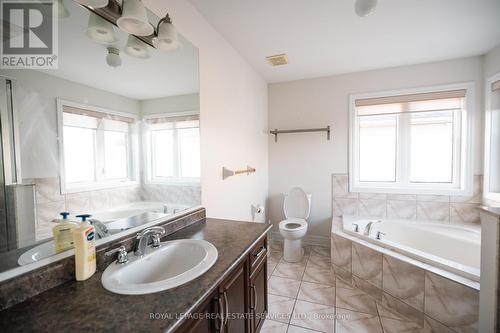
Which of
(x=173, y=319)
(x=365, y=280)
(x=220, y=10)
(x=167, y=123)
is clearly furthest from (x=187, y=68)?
(x=365, y=280)

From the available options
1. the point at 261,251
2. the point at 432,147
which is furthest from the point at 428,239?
the point at 261,251

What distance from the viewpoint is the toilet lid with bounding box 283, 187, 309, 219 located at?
10.4ft

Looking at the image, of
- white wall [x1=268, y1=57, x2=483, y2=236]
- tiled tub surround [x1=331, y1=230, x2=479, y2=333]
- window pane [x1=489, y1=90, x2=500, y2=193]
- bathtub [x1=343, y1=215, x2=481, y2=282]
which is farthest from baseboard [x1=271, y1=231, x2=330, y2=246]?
window pane [x1=489, y1=90, x2=500, y2=193]

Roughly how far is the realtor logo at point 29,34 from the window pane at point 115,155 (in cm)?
40

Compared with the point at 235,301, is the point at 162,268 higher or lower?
higher

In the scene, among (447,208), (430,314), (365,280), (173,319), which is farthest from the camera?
(447,208)

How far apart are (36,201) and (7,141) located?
25 centimetres

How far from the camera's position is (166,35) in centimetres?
131

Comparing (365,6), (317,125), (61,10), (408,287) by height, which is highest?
(365,6)

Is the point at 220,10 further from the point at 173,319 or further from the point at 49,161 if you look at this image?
the point at 173,319

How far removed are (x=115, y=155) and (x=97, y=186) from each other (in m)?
0.20

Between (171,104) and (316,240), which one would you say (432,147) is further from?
(171,104)

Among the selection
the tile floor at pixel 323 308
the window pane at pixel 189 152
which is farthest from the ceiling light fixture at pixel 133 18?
the tile floor at pixel 323 308

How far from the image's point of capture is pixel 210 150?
6.34 ft
